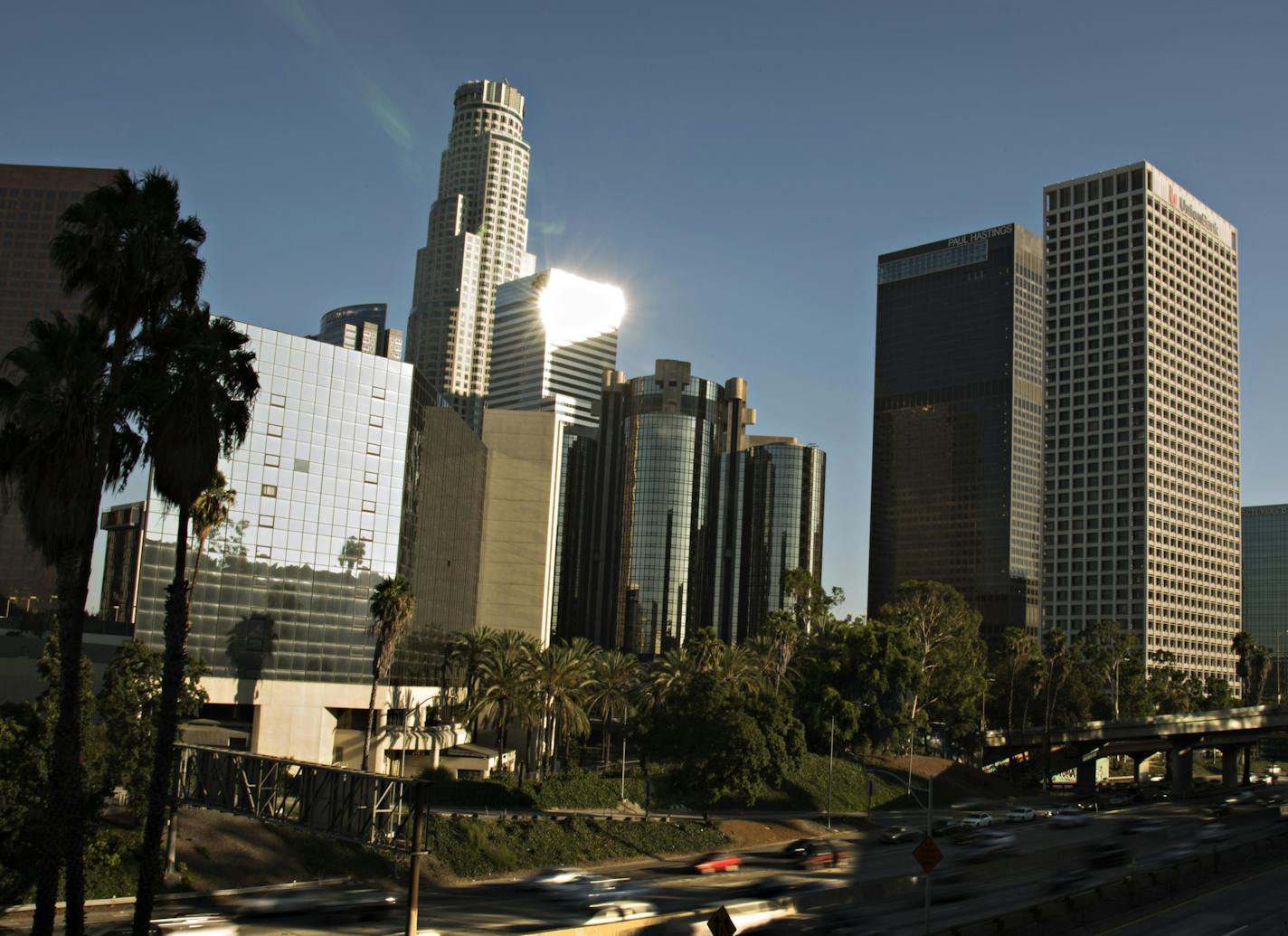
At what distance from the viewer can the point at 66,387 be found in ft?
89.1

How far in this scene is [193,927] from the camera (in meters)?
40.2

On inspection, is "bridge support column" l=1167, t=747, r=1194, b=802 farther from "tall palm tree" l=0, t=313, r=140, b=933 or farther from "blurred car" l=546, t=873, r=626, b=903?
"tall palm tree" l=0, t=313, r=140, b=933

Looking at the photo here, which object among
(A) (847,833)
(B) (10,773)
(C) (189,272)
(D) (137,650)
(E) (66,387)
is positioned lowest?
(A) (847,833)

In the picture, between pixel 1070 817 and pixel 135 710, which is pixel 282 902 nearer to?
pixel 135 710

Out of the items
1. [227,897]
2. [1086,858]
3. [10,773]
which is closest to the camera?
[10,773]

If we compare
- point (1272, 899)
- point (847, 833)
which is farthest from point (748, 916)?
point (847, 833)

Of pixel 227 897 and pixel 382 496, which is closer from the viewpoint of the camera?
pixel 227 897

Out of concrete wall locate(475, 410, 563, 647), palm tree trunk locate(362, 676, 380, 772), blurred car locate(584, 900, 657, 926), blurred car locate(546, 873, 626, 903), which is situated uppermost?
concrete wall locate(475, 410, 563, 647)

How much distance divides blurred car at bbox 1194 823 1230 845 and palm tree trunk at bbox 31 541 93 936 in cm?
7981

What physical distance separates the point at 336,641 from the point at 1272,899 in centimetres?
7084

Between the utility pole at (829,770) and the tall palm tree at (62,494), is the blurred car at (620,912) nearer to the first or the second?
the tall palm tree at (62,494)

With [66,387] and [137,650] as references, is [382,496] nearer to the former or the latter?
[137,650]

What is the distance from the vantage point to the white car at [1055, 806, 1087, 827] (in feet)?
322

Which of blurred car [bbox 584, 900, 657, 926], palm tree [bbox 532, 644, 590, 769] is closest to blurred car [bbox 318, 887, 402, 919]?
blurred car [bbox 584, 900, 657, 926]
